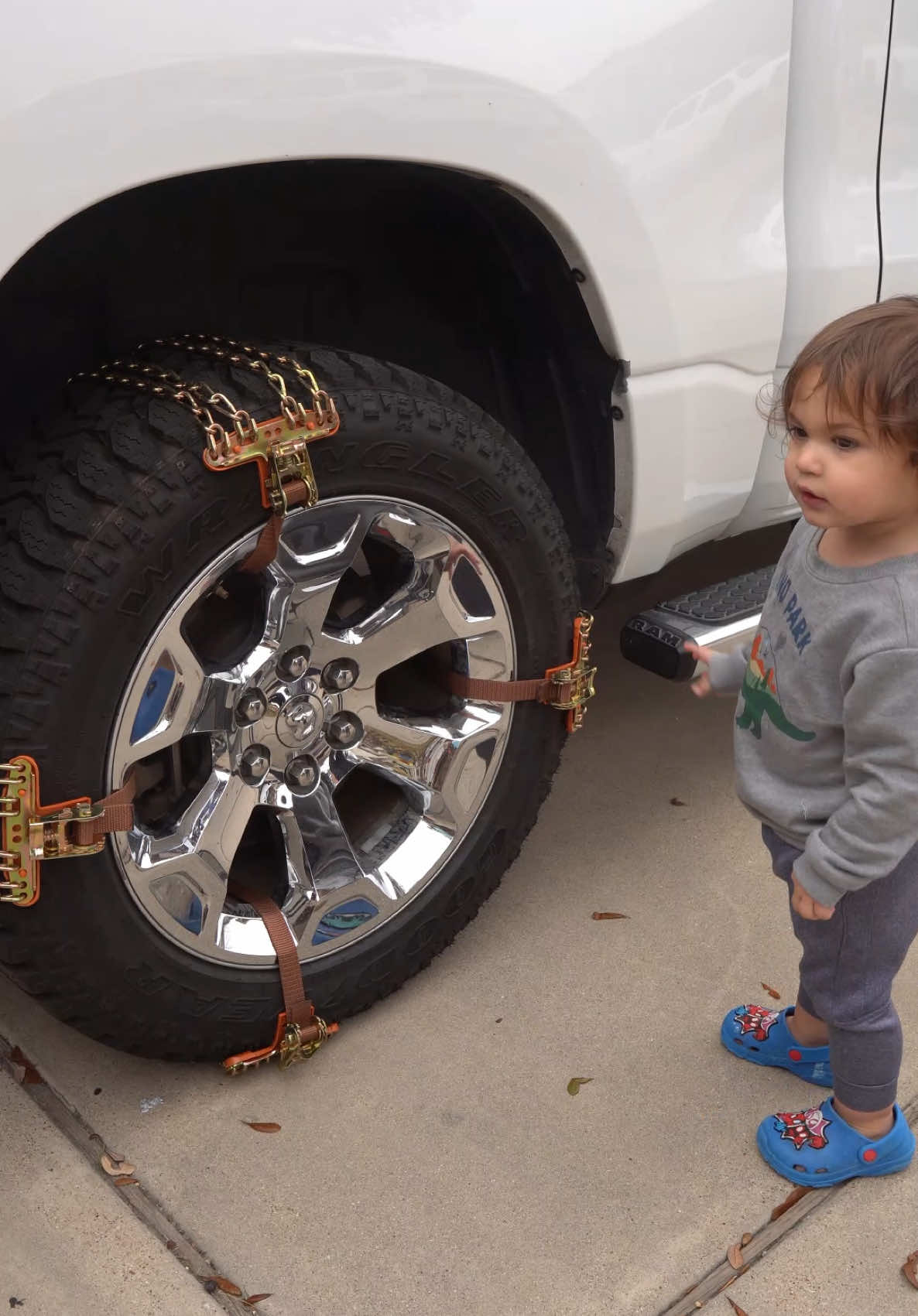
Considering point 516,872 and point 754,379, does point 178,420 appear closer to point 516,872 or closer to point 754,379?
point 754,379

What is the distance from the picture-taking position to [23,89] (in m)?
1.26

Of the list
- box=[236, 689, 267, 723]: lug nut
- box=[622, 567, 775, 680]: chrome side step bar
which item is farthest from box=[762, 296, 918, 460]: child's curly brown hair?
box=[236, 689, 267, 723]: lug nut

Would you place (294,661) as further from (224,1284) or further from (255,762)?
(224,1284)

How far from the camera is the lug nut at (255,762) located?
181cm

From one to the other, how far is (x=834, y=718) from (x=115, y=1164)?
1.15 meters

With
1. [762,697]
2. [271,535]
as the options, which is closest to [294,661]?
[271,535]

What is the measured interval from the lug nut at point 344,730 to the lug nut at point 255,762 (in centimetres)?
11

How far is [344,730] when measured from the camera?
1.92 meters

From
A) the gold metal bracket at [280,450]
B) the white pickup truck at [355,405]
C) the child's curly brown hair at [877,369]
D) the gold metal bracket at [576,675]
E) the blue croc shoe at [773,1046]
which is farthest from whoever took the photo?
the gold metal bracket at [576,675]

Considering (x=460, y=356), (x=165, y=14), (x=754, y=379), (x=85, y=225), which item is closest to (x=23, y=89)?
(x=165, y=14)

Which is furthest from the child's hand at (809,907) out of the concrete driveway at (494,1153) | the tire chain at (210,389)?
the tire chain at (210,389)

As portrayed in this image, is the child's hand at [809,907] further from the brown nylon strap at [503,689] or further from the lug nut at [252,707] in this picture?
the lug nut at [252,707]

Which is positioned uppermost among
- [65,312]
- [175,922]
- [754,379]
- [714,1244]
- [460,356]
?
[65,312]

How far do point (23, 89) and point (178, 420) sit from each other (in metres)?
0.44
